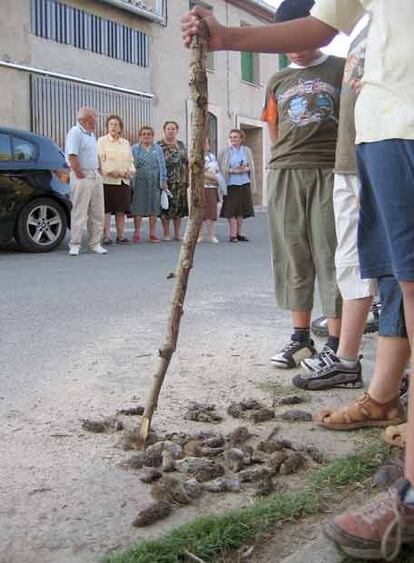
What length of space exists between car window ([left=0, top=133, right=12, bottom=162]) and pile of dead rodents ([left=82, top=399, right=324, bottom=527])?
7710mm

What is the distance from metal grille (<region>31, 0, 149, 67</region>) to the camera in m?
19.5

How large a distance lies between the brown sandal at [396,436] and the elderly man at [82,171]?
789cm

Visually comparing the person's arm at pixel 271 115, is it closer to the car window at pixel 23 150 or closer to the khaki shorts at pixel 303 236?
the khaki shorts at pixel 303 236

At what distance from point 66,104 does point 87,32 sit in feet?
7.31

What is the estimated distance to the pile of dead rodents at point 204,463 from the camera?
262 centimetres

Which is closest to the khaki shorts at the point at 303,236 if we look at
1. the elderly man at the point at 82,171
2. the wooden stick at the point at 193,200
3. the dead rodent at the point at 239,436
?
the dead rodent at the point at 239,436

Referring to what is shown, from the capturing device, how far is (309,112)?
423 centimetres

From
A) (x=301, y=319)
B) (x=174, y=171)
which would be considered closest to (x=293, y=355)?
(x=301, y=319)

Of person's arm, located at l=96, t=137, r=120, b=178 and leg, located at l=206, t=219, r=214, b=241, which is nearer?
person's arm, located at l=96, t=137, r=120, b=178

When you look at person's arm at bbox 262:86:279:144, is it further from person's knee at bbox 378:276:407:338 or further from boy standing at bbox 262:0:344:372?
person's knee at bbox 378:276:407:338

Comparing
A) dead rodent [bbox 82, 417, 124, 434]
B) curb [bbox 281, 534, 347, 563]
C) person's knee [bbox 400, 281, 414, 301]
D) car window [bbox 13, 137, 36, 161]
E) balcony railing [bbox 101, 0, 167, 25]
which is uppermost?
balcony railing [bbox 101, 0, 167, 25]

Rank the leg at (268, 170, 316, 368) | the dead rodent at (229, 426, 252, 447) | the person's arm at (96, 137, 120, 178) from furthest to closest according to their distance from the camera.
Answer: the person's arm at (96, 137, 120, 178) < the leg at (268, 170, 316, 368) < the dead rodent at (229, 426, 252, 447)

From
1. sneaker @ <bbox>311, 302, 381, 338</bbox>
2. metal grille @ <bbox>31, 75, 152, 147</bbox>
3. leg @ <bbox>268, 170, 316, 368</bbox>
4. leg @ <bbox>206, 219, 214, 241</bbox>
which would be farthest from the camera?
metal grille @ <bbox>31, 75, 152, 147</bbox>

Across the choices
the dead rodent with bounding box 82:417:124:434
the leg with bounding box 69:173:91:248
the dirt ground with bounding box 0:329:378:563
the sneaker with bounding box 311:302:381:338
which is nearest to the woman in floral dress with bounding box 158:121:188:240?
the leg with bounding box 69:173:91:248
